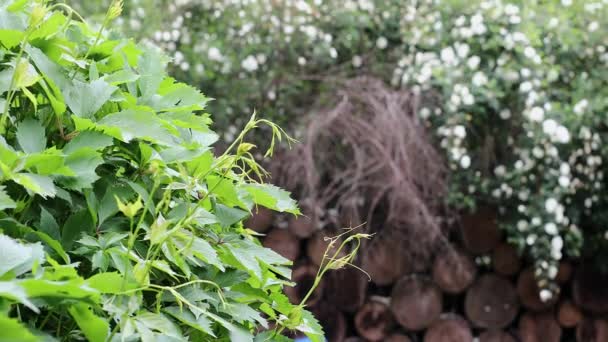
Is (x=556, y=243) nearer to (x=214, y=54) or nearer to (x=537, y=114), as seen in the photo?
(x=537, y=114)

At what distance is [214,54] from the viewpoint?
4.25 m

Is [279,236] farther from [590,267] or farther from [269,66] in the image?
[590,267]

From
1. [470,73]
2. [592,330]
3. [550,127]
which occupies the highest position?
[470,73]

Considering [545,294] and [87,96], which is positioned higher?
[87,96]

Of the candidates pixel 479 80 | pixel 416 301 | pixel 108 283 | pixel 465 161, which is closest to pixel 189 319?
pixel 108 283

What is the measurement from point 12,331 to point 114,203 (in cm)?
24

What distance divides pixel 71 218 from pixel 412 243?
3.41 m

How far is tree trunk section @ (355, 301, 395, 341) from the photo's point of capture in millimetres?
4301

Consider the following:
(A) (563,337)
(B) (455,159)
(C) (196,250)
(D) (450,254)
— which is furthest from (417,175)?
(C) (196,250)

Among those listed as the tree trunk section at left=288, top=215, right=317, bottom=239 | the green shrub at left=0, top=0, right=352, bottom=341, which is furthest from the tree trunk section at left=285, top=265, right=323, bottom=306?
the green shrub at left=0, top=0, right=352, bottom=341

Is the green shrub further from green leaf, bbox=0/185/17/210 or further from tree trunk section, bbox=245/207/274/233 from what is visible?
tree trunk section, bbox=245/207/274/233

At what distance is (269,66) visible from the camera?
14.1 feet

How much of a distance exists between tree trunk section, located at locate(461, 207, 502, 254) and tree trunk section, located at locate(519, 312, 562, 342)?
43cm

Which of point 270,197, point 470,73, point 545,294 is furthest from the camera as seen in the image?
point 470,73
